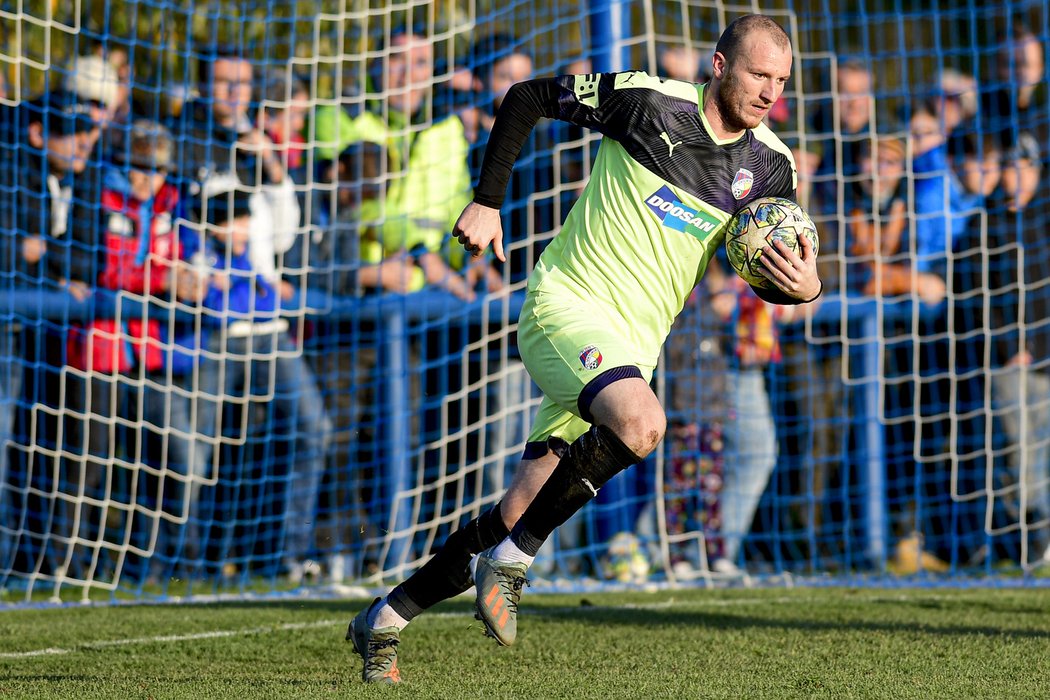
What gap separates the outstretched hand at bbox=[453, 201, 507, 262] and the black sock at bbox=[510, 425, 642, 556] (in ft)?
2.19

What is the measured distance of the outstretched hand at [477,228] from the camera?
169 inches

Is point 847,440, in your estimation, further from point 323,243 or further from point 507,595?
point 507,595

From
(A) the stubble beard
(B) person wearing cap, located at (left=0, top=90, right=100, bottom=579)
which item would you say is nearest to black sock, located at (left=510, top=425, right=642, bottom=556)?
(A) the stubble beard

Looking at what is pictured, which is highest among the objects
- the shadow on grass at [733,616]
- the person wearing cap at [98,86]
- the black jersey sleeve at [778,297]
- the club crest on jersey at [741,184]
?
the person wearing cap at [98,86]

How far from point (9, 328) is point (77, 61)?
5.14 ft

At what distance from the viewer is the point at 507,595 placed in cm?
404

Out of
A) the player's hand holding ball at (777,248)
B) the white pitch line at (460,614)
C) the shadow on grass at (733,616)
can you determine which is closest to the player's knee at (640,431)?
the player's hand holding ball at (777,248)

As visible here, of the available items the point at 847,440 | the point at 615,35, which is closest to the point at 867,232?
the point at 847,440

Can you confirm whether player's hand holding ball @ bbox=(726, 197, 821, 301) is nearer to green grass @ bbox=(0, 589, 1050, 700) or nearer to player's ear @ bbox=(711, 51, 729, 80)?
player's ear @ bbox=(711, 51, 729, 80)

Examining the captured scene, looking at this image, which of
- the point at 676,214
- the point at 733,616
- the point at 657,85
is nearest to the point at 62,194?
the point at 733,616

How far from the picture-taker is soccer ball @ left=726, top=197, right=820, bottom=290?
428 cm

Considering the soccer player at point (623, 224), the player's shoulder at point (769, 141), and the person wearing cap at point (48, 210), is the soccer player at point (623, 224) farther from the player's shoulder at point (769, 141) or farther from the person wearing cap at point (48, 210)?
the person wearing cap at point (48, 210)

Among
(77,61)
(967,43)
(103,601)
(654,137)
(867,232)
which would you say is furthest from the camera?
(967,43)

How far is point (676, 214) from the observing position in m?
4.46
